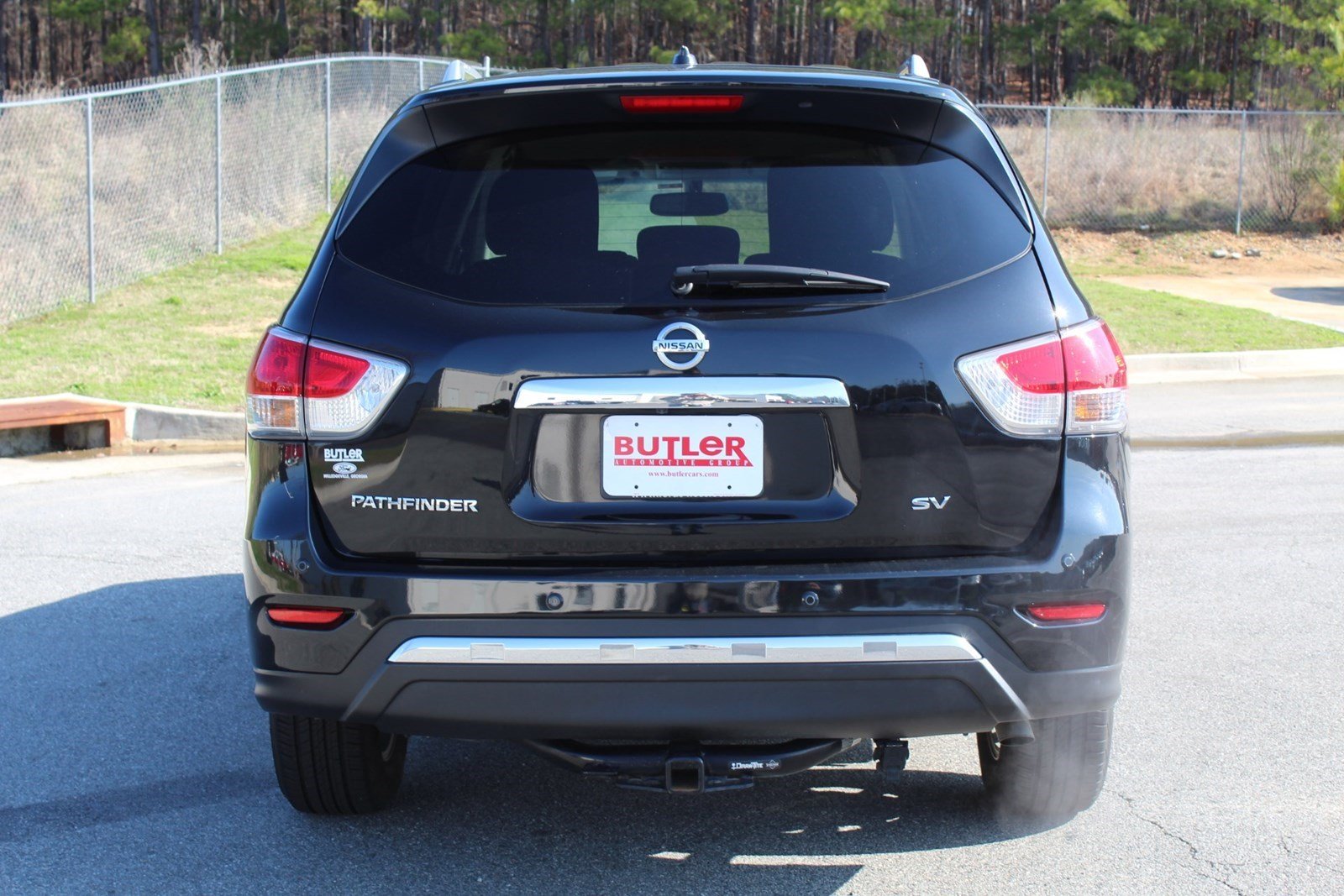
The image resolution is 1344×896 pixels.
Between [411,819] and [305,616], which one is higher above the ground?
[305,616]

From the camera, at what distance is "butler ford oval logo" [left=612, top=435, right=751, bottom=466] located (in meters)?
2.86

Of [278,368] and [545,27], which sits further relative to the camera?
[545,27]

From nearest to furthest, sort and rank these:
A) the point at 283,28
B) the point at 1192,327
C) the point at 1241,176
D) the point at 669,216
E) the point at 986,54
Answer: the point at 669,216, the point at 1192,327, the point at 1241,176, the point at 986,54, the point at 283,28

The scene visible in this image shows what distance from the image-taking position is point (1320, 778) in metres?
3.98

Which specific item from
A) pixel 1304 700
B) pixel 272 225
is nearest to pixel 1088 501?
pixel 1304 700

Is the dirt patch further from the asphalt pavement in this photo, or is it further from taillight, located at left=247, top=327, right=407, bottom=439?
taillight, located at left=247, top=327, right=407, bottom=439

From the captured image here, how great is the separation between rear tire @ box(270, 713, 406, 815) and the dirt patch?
1868 centimetres

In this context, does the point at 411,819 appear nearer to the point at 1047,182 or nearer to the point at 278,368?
the point at 278,368

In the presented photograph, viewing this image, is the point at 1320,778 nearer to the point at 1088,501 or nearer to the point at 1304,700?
the point at 1304,700

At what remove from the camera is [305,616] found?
3.00 m

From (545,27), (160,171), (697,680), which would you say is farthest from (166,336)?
(545,27)

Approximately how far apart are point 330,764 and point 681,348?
56.8 inches

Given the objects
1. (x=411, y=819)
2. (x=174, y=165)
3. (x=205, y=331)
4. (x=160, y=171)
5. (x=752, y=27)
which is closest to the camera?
(x=411, y=819)

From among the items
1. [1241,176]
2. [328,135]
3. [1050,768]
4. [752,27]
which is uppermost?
[752,27]
